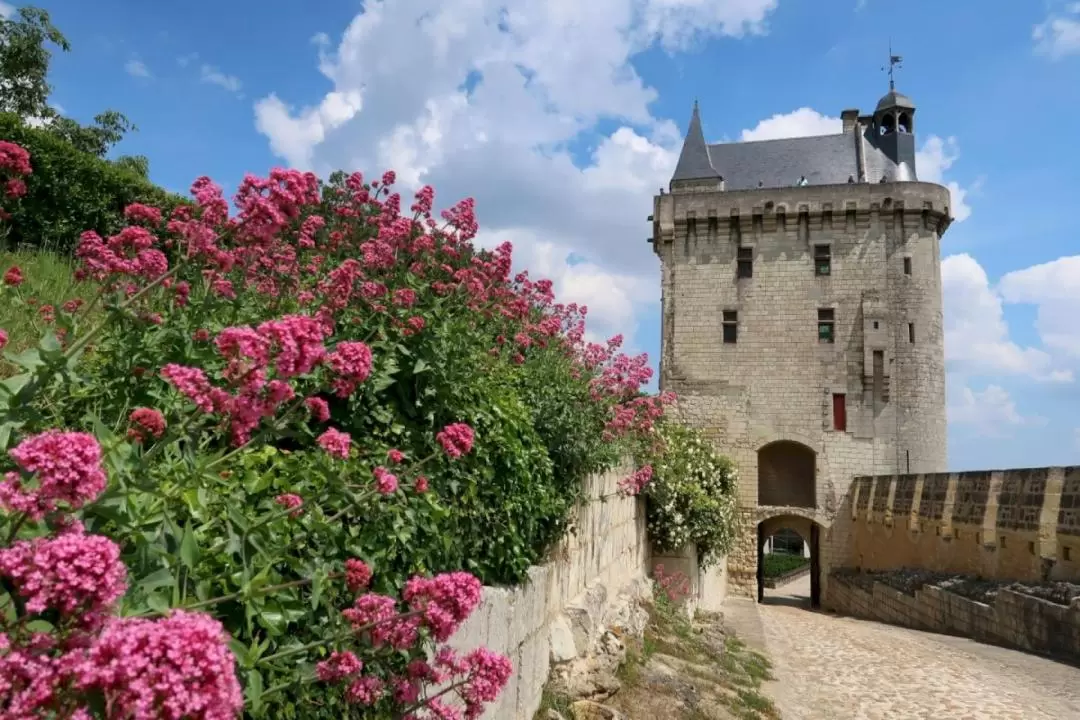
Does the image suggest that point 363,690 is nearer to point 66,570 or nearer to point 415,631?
point 415,631

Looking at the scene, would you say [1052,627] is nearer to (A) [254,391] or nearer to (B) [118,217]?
(A) [254,391]

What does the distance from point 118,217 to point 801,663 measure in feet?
36.9

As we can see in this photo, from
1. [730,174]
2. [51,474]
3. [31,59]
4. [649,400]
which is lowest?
[51,474]

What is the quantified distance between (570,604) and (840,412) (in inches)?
790

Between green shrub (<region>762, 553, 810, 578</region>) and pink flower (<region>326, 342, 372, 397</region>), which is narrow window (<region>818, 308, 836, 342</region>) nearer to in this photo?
green shrub (<region>762, 553, 810, 578</region>)

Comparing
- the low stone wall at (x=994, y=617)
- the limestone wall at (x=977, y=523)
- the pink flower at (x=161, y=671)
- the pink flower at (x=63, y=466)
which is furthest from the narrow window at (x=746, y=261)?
the pink flower at (x=161, y=671)

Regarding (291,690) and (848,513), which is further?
(848,513)

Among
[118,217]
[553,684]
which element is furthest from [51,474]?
[118,217]

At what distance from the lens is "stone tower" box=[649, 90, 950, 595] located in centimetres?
2355

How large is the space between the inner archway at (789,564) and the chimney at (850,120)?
1523 centimetres

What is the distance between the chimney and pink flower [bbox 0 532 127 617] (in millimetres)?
31530

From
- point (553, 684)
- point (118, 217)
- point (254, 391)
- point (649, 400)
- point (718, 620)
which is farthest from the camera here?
point (718, 620)

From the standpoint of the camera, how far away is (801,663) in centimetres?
1005

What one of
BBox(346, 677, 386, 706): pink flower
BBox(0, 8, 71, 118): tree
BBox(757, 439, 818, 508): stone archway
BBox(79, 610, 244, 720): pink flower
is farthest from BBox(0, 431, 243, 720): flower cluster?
BBox(757, 439, 818, 508): stone archway
